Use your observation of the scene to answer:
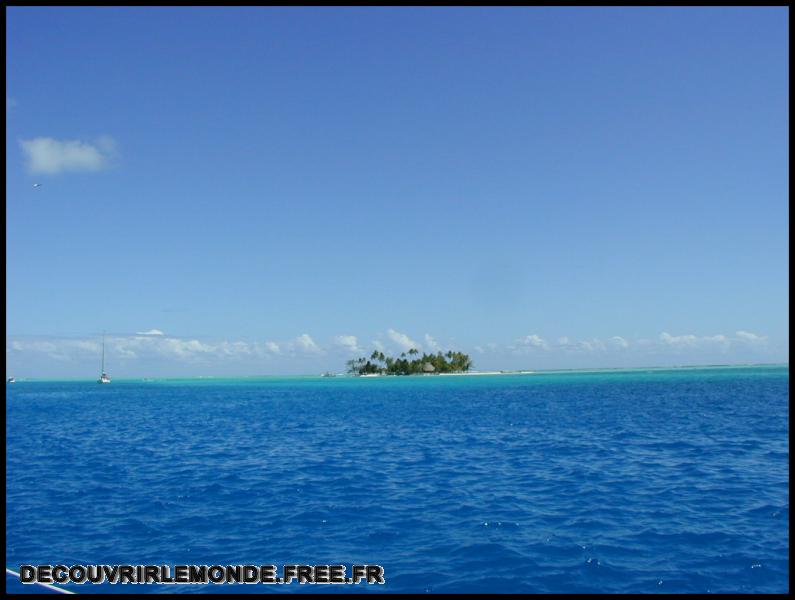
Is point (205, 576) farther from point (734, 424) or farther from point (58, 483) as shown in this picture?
point (734, 424)

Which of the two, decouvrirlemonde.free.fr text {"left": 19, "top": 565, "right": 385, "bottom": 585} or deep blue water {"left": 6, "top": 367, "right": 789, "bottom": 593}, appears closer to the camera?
decouvrirlemonde.free.fr text {"left": 19, "top": 565, "right": 385, "bottom": 585}

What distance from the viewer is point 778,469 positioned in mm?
30656

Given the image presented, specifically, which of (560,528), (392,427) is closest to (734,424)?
(392,427)

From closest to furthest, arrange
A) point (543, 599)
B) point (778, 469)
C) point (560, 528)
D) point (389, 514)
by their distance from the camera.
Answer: point (543, 599) → point (560, 528) → point (389, 514) → point (778, 469)

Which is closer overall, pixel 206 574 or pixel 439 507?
pixel 206 574

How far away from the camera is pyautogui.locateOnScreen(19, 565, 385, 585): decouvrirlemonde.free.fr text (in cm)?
1641

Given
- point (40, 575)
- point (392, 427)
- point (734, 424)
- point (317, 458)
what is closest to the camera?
point (40, 575)

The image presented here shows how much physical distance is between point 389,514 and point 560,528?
7.54 m

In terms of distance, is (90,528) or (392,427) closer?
(90,528)

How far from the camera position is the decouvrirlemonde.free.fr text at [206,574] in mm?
16406

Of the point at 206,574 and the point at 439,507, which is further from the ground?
the point at 206,574

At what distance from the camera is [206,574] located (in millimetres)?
16922

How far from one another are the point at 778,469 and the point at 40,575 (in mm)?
38026

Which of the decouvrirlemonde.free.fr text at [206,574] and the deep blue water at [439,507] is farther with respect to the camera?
the deep blue water at [439,507]
